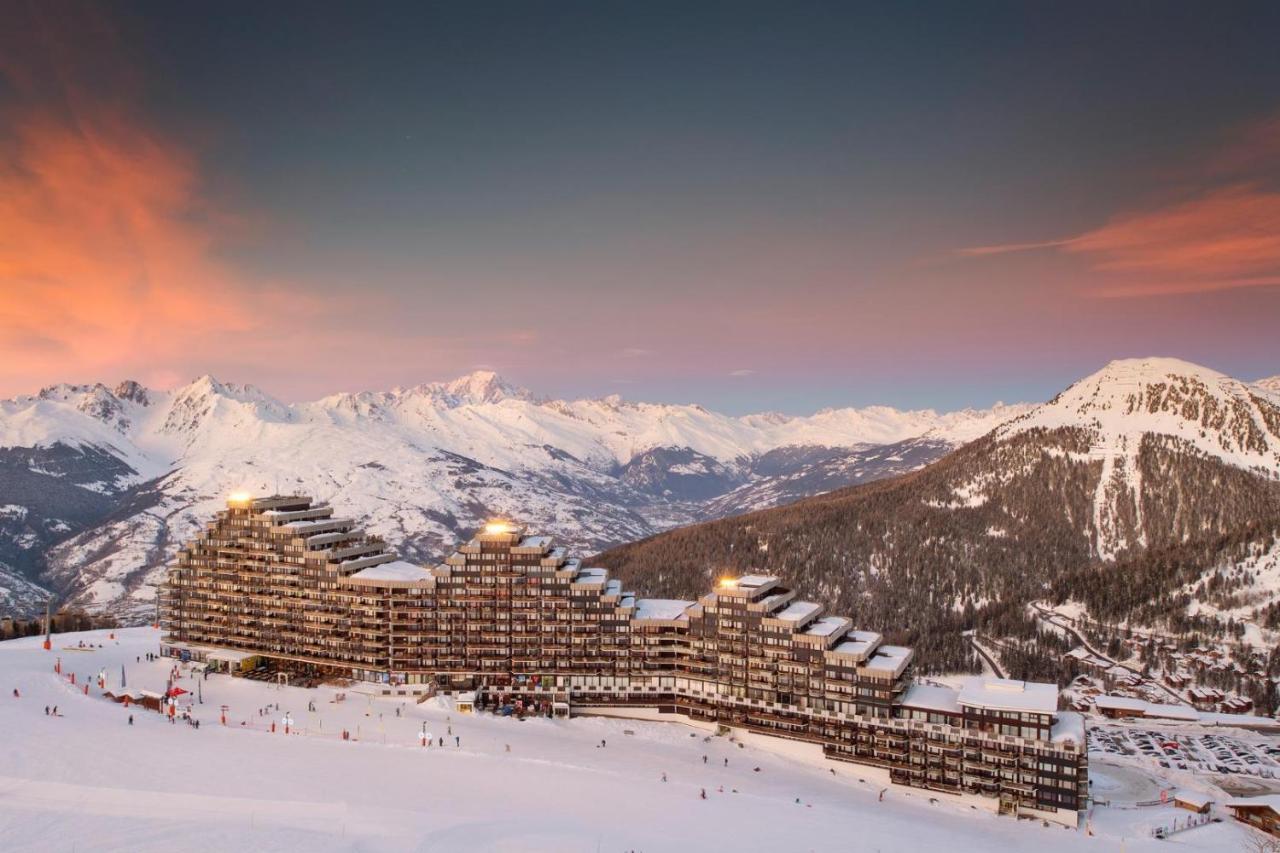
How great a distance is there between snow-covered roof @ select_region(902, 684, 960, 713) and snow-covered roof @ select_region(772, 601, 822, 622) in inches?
750

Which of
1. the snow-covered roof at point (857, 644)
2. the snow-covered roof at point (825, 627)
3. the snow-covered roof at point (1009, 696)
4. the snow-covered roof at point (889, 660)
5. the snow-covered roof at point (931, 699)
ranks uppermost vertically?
the snow-covered roof at point (825, 627)

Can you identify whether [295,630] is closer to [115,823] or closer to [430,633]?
[430,633]

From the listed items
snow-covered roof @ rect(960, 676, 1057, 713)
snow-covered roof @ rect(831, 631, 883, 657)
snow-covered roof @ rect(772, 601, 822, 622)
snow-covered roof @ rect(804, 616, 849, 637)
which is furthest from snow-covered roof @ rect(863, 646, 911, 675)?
snow-covered roof @ rect(772, 601, 822, 622)

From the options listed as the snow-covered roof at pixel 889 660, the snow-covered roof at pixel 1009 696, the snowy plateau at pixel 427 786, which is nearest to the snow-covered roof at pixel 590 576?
the snowy plateau at pixel 427 786

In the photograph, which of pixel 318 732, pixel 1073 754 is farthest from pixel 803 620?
pixel 318 732

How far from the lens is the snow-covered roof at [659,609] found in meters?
159

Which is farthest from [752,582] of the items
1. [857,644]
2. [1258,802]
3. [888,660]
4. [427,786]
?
[1258,802]

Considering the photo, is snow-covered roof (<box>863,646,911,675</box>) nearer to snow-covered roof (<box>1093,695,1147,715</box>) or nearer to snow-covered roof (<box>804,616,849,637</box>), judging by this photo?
snow-covered roof (<box>804,616,849,637</box>)

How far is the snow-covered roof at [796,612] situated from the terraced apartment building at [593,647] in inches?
20.0

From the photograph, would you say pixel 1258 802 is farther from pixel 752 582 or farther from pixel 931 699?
pixel 752 582

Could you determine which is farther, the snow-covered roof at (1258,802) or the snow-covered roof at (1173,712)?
the snow-covered roof at (1173,712)

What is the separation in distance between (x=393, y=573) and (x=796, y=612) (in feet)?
236

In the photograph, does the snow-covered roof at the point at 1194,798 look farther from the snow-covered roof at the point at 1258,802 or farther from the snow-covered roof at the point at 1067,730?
the snow-covered roof at the point at 1067,730

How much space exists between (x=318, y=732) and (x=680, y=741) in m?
53.5
